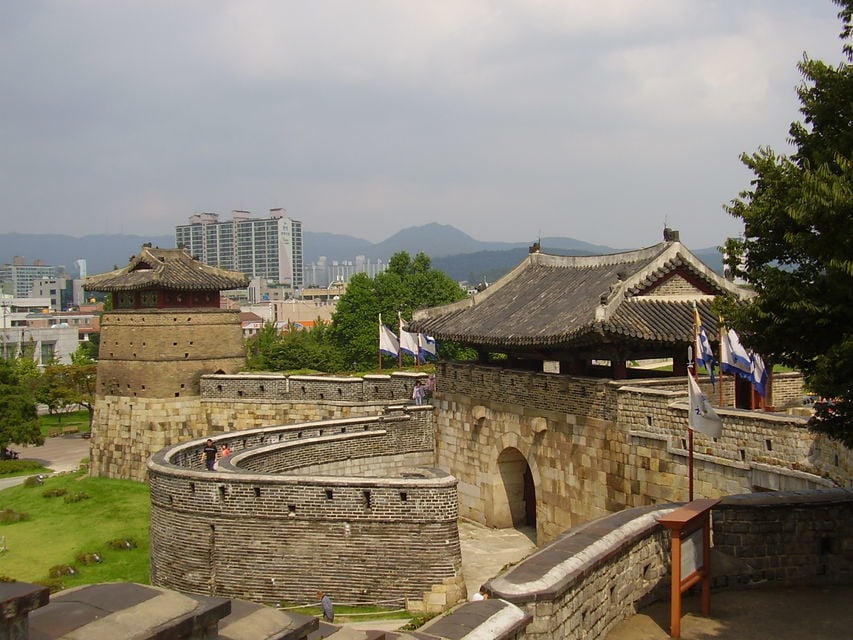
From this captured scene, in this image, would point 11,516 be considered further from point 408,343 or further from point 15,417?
point 408,343

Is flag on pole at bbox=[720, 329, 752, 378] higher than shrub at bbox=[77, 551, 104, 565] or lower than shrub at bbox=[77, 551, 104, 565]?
higher

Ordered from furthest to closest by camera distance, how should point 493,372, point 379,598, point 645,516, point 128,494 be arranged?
1. point 128,494
2. point 493,372
3. point 379,598
4. point 645,516

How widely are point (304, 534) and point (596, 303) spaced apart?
25.4 feet

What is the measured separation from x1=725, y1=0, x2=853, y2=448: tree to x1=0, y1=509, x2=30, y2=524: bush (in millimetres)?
24016

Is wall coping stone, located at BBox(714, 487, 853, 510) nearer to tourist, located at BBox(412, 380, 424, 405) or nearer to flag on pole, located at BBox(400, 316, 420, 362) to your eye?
tourist, located at BBox(412, 380, 424, 405)

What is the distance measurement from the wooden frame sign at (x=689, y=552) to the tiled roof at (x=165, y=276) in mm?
24548

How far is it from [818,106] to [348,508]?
10.3 metres

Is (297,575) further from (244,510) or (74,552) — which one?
(74,552)

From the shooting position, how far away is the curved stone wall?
15.5 meters

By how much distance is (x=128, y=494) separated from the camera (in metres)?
28.5

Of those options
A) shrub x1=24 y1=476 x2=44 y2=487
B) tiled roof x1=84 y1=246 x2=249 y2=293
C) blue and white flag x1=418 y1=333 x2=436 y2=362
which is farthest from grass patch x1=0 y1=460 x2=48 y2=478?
blue and white flag x1=418 y1=333 x2=436 y2=362

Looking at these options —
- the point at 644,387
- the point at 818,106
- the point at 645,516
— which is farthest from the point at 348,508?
the point at 818,106

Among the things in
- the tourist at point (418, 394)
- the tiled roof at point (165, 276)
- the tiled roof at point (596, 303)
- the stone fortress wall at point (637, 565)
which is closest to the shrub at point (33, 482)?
the tiled roof at point (165, 276)

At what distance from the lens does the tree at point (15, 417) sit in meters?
37.5
